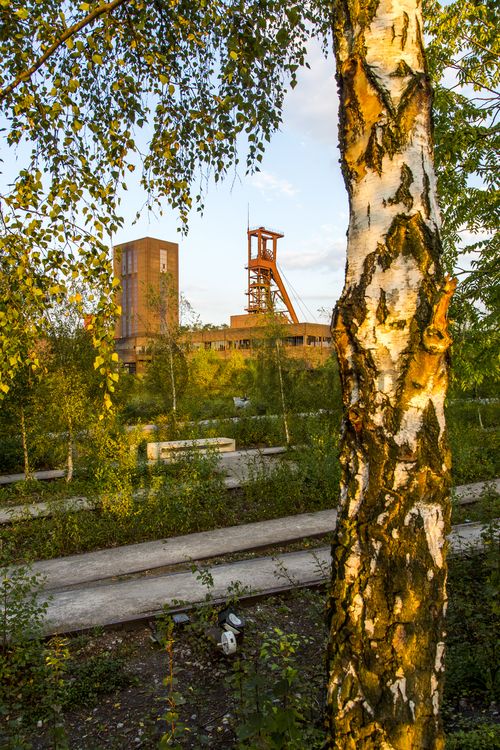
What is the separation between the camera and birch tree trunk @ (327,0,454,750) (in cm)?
173

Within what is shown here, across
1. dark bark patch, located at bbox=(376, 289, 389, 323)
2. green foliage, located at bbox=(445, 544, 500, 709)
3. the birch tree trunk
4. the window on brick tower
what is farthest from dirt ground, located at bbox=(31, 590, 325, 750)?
the window on brick tower

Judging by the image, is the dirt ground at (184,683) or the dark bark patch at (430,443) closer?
the dark bark patch at (430,443)

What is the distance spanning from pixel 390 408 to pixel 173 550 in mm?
5421

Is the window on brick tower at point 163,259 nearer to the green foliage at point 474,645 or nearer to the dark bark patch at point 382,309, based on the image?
the green foliage at point 474,645

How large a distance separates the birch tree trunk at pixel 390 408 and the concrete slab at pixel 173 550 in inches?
175

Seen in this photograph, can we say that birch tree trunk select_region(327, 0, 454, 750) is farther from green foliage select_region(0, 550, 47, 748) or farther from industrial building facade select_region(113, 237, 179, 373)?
industrial building facade select_region(113, 237, 179, 373)

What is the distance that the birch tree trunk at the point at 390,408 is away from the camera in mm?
1732

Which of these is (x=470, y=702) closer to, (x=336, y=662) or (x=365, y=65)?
(x=336, y=662)

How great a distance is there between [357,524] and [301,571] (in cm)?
408

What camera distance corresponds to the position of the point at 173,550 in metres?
6.59

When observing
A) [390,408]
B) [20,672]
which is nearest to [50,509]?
[20,672]

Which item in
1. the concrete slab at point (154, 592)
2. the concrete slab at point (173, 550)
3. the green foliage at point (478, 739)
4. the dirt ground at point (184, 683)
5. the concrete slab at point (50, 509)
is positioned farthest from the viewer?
the concrete slab at point (50, 509)

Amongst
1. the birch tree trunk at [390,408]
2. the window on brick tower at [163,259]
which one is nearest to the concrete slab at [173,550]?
the birch tree trunk at [390,408]

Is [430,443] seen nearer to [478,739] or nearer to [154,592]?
[478,739]
